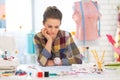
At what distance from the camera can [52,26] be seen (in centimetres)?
150

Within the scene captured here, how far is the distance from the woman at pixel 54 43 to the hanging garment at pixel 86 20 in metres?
0.57

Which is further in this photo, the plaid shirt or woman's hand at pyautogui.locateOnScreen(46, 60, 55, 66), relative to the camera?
the plaid shirt

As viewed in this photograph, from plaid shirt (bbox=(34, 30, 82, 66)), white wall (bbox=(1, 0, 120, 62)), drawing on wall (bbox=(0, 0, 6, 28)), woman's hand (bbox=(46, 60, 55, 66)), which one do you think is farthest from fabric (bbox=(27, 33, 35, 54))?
woman's hand (bbox=(46, 60, 55, 66))

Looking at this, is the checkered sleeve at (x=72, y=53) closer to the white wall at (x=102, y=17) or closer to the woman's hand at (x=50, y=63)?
the woman's hand at (x=50, y=63)

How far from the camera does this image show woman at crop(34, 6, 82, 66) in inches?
58.3

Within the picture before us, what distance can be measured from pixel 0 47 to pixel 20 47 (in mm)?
1292

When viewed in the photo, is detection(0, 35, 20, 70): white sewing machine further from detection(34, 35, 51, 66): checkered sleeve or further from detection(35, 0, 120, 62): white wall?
detection(35, 0, 120, 62): white wall

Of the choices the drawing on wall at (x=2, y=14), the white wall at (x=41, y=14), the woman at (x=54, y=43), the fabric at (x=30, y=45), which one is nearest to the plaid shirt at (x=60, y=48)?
the woman at (x=54, y=43)

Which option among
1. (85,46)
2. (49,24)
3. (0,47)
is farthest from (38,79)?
(85,46)

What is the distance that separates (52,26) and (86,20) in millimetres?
718

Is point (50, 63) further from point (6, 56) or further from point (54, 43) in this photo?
point (6, 56)

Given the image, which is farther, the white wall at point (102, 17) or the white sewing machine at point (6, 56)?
the white wall at point (102, 17)

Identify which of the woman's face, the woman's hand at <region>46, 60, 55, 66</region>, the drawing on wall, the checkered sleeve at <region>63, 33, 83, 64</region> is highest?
the drawing on wall

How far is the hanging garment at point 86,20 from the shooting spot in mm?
2139
